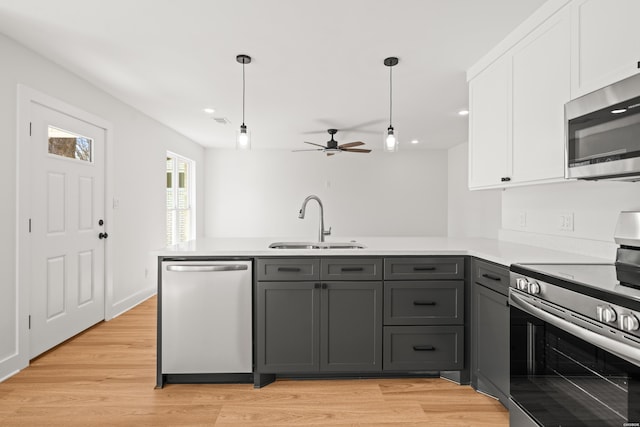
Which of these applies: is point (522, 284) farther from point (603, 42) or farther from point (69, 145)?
point (69, 145)

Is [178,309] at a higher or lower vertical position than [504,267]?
lower

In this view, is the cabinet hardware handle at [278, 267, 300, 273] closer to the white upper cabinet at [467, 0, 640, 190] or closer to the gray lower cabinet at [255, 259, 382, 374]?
the gray lower cabinet at [255, 259, 382, 374]

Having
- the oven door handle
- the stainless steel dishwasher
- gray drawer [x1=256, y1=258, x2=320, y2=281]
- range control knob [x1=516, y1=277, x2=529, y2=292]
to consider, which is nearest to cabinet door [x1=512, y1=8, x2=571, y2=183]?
range control knob [x1=516, y1=277, x2=529, y2=292]

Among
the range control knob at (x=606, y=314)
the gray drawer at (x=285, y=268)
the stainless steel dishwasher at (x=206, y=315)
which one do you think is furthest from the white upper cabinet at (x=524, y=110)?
the stainless steel dishwasher at (x=206, y=315)

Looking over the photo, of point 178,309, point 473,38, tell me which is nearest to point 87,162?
point 178,309

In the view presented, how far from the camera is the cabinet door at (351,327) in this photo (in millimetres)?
2289

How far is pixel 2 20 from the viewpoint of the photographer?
2301 mm

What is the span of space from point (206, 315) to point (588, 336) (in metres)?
1.95

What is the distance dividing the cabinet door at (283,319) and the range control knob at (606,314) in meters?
1.46

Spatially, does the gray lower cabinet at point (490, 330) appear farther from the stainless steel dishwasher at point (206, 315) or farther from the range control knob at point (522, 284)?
the stainless steel dishwasher at point (206, 315)

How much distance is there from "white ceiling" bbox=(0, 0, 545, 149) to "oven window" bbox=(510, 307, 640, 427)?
187cm

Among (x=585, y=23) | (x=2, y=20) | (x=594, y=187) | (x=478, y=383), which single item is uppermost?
(x=2, y=20)

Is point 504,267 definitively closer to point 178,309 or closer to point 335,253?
point 335,253

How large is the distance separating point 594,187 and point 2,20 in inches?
150
